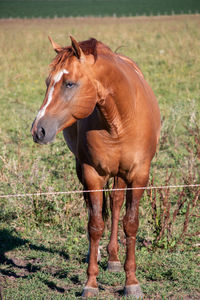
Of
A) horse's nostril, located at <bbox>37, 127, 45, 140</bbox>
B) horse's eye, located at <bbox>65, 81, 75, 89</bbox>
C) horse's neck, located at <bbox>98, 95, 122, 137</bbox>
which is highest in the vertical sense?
horse's eye, located at <bbox>65, 81, 75, 89</bbox>

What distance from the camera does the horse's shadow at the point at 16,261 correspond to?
424 cm

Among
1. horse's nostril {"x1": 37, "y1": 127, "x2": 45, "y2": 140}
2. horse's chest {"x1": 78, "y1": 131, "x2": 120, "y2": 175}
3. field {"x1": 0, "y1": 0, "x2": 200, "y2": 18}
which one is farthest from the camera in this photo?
field {"x1": 0, "y1": 0, "x2": 200, "y2": 18}

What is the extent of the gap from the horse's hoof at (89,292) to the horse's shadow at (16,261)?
256mm

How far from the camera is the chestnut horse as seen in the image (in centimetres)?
300

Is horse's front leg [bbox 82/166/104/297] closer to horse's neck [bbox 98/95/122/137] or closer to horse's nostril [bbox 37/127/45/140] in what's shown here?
horse's neck [bbox 98/95/122/137]

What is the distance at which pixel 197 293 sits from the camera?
3.77 m

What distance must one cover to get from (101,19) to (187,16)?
15.3 feet

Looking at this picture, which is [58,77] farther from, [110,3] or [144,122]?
[110,3]

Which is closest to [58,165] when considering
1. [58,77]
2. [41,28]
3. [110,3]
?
[58,77]

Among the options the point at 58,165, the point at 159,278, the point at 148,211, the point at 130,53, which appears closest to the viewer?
the point at 159,278

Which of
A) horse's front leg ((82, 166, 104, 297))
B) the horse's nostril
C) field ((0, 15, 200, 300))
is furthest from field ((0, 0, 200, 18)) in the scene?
the horse's nostril

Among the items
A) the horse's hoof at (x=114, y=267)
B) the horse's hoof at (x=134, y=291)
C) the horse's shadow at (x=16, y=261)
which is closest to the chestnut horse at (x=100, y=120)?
the horse's hoof at (x=134, y=291)

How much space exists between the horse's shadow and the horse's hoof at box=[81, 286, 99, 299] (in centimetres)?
26

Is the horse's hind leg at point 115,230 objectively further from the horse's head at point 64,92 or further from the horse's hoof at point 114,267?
the horse's head at point 64,92
